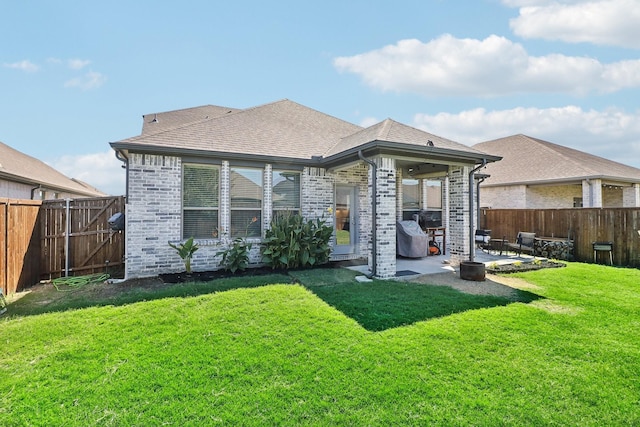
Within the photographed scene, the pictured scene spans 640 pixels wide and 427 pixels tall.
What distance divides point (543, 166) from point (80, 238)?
19.0 metres

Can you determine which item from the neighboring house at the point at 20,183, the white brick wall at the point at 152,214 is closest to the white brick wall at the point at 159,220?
the white brick wall at the point at 152,214

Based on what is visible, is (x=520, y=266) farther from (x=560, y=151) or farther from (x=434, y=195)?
(x=560, y=151)

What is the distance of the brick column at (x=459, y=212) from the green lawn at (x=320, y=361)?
3.33 m

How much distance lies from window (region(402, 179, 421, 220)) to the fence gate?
8869 mm

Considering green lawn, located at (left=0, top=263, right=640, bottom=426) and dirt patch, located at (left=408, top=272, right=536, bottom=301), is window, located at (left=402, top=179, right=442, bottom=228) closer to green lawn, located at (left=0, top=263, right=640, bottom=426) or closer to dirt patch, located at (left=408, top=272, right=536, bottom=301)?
dirt patch, located at (left=408, top=272, right=536, bottom=301)

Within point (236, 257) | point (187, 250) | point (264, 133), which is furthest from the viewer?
point (264, 133)

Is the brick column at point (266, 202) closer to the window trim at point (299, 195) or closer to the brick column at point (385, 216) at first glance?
the window trim at point (299, 195)

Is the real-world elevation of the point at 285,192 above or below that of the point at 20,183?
below

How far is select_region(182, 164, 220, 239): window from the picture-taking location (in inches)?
298

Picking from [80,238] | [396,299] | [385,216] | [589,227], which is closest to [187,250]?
[80,238]

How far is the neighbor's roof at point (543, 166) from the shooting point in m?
13.7

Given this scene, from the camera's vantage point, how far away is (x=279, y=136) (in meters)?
9.44

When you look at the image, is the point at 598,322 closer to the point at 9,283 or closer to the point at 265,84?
the point at 9,283

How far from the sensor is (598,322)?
433 cm
